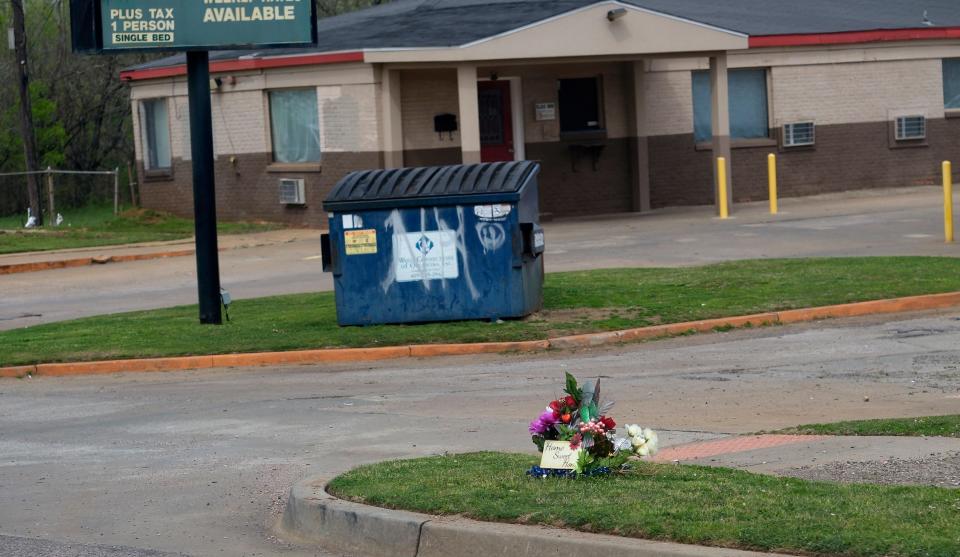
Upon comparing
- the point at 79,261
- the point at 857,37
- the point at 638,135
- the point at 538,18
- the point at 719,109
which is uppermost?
the point at 538,18

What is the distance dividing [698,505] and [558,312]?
9594mm

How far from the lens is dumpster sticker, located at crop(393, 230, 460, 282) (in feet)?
51.9

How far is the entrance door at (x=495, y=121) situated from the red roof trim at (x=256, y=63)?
3393 mm

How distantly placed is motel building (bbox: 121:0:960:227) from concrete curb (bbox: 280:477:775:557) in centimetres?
1953

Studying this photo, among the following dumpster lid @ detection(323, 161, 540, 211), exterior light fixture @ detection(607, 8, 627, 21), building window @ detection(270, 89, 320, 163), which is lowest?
dumpster lid @ detection(323, 161, 540, 211)

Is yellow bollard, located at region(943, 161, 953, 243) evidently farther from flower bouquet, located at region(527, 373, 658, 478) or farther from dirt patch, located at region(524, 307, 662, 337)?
flower bouquet, located at region(527, 373, 658, 478)

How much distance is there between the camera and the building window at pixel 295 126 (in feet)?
97.7

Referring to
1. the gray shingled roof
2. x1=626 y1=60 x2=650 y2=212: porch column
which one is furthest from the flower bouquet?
x1=626 y1=60 x2=650 y2=212: porch column

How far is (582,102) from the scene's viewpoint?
31.5 meters

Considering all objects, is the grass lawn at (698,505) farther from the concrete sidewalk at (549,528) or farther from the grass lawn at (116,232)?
the grass lawn at (116,232)

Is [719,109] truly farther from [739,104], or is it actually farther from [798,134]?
[798,134]

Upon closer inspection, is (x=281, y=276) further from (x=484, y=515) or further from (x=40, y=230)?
(x=484, y=515)

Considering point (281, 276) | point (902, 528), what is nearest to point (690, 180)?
point (281, 276)

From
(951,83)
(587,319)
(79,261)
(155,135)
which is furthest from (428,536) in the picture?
(951,83)
